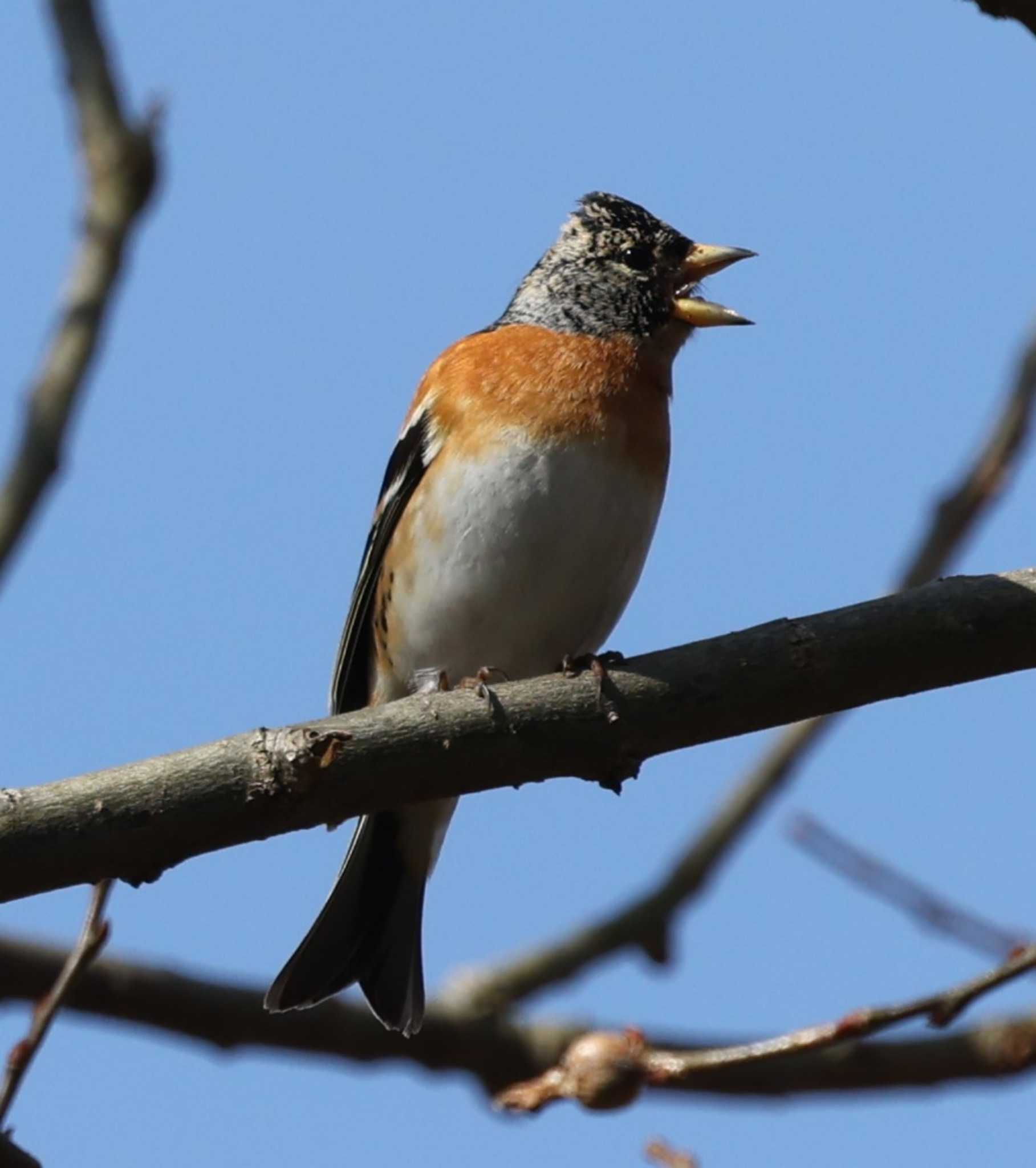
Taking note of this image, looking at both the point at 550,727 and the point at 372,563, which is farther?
the point at 372,563

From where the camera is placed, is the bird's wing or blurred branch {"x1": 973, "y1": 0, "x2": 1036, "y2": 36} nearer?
blurred branch {"x1": 973, "y1": 0, "x2": 1036, "y2": 36}

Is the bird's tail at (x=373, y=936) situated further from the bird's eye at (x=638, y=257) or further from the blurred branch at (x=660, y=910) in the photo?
the bird's eye at (x=638, y=257)

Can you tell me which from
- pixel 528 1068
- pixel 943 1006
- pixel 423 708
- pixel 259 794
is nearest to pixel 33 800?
pixel 259 794

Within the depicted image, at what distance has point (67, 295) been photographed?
15.1 ft

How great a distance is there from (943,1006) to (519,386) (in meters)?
3.03

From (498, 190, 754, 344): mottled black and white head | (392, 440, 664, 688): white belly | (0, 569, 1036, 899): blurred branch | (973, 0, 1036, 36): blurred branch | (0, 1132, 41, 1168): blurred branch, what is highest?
(498, 190, 754, 344): mottled black and white head

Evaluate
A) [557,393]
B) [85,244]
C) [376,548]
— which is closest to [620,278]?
[557,393]

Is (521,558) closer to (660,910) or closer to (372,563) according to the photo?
(372,563)

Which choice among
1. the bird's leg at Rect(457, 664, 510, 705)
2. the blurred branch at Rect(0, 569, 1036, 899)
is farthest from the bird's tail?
the blurred branch at Rect(0, 569, 1036, 899)

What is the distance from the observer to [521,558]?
5.58 metres

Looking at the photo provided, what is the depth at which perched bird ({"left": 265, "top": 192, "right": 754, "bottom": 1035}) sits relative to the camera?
5.58m

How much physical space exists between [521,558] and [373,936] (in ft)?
4.70

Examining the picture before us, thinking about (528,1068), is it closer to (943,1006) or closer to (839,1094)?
(839,1094)

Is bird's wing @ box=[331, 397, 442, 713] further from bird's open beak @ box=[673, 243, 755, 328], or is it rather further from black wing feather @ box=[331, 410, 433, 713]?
bird's open beak @ box=[673, 243, 755, 328]
